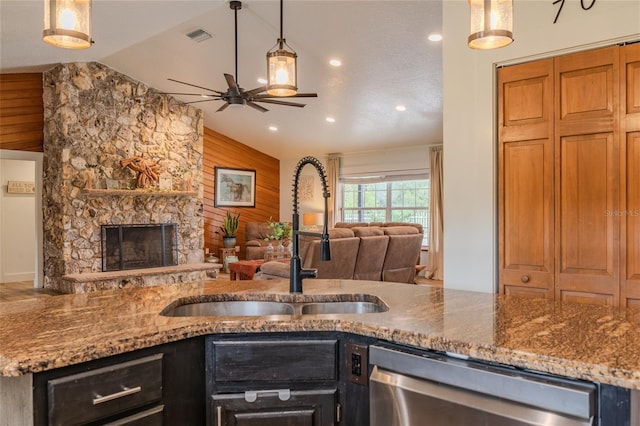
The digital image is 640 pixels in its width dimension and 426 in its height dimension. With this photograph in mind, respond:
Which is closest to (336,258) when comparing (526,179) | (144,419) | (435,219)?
(435,219)

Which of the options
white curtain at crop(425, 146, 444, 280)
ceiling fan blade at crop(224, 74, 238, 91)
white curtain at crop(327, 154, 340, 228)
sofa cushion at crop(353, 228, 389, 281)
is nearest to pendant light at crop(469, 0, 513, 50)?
ceiling fan blade at crop(224, 74, 238, 91)

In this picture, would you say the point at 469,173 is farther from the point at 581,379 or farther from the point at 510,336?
the point at 581,379

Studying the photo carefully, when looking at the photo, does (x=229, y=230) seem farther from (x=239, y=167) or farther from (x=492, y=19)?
(x=492, y=19)

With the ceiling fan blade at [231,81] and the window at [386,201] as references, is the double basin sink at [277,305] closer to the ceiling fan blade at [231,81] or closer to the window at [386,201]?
the ceiling fan blade at [231,81]

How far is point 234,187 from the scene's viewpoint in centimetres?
955

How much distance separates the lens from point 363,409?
55.3 inches

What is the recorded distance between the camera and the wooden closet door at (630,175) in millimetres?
2076

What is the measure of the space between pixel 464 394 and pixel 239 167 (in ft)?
29.0

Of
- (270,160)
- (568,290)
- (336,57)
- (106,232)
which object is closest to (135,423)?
(568,290)

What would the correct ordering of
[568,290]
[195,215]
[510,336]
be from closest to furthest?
[510,336] < [568,290] < [195,215]

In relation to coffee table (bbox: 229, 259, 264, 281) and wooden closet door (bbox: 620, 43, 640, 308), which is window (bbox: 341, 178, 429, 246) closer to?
coffee table (bbox: 229, 259, 264, 281)

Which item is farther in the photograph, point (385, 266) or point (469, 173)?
point (385, 266)

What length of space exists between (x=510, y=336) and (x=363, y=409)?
50 centimetres

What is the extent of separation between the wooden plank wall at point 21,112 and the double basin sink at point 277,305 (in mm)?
5964
